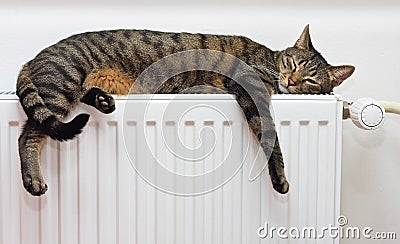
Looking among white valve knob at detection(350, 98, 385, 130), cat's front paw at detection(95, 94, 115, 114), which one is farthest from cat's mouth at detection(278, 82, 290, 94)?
cat's front paw at detection(95, 94, 115, 114)

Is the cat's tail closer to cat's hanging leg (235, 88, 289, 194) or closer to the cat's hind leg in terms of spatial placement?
the cat's hind leg

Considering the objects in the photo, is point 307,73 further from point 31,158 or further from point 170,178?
point 31,158

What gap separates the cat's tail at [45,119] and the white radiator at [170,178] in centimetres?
4

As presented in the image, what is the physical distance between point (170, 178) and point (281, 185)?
0.67 feet

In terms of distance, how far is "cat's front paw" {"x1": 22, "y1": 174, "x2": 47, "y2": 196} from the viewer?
0.99 meters

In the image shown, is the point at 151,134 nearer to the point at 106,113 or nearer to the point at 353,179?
the point at 106,113

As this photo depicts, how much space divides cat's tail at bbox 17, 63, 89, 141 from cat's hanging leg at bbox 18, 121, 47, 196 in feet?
0.08

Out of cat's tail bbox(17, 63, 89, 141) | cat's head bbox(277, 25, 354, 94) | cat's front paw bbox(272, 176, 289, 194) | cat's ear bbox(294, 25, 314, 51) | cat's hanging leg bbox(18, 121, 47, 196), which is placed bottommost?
cat's front paw bbox(272, 176, 289, 194)

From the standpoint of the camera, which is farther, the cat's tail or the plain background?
the plain background

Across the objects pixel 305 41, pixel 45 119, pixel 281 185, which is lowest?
pixel 281 185

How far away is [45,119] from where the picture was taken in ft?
3.19

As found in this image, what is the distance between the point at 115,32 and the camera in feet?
3.67

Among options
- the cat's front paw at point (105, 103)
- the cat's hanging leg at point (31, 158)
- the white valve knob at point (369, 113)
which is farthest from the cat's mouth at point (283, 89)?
the cat's hanging leg at point (31, 158)

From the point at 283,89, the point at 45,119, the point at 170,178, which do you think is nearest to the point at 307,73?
the point at 283,89
